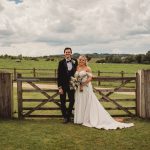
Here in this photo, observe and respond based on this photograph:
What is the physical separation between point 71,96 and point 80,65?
1.02 meters

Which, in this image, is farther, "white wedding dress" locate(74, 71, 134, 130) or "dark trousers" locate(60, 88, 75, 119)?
"dark trousers" locate(60, 88, 75, 119)

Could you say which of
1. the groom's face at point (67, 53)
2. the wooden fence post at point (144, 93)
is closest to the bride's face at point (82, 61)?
the groom's face at point (67, 53)

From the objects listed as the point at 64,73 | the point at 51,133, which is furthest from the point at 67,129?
the point at 64,73

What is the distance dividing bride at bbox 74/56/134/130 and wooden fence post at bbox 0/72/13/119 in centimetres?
226

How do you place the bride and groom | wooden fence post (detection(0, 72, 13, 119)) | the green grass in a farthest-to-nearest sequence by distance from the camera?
1. wooden fence post (detection(0, 72, 13, 119))
2. the bride and groom
3. the green grass

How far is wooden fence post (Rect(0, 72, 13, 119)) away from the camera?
13.4 meters

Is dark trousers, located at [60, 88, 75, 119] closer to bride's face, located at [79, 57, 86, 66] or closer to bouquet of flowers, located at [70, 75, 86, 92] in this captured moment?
bouquet of flowers, located at [70, 75, 86, 92]

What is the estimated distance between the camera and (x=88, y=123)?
12.5m

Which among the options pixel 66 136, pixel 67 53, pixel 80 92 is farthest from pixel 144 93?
pixel 66 136

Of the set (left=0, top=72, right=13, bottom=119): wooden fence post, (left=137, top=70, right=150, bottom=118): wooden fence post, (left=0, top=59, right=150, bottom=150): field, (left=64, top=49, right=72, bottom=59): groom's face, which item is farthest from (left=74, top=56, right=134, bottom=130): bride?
(left=0, top=72, right=13, bottom=119): wooden fence post

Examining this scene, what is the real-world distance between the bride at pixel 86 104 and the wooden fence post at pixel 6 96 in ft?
7.40

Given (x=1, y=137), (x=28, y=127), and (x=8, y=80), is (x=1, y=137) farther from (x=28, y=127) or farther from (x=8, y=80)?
(x=8, y=80)

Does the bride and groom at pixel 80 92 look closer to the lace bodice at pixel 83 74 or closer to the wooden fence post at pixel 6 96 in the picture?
the lace bodice at pixel 83 74

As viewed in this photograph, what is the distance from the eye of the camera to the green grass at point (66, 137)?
9.57m
